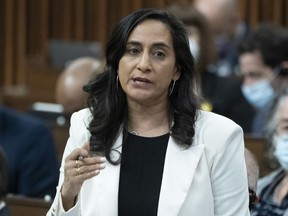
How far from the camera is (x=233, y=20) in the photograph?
8055 mm

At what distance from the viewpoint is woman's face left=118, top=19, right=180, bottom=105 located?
2902mm

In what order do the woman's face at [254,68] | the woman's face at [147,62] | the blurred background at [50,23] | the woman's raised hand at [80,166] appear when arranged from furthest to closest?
1. the blurred background at [50,23]
2. the woman's face at [254,68]
3. the woman's face at [147,62]
4. the woman's raised hand at [80,166]

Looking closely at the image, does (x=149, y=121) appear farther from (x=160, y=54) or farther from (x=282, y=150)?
(x=282, y=150)

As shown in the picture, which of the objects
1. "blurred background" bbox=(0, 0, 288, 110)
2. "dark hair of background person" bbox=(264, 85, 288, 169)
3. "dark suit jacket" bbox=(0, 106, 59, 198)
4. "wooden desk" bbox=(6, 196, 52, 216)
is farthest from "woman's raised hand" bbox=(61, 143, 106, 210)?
"blurred background" bbox=(0, 0, 288, 110)

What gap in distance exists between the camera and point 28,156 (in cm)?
489

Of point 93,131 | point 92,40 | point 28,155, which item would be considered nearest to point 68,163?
point 93,131

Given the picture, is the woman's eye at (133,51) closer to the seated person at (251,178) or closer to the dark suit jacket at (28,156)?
the seated person at (251,178)

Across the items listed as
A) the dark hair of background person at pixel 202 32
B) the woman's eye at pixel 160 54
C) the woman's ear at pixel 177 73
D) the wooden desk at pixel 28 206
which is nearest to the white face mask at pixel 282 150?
the wooden desk at pixel 28 206

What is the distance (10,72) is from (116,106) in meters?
6.77

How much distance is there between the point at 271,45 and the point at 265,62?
0.37ft

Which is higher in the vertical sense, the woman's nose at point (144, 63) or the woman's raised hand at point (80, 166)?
the woman's nose at point (144, 63)

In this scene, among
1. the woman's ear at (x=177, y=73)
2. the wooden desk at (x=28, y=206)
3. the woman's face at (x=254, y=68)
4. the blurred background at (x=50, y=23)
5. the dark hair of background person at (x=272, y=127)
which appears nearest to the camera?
the woman's ear at (x=177, y=73)

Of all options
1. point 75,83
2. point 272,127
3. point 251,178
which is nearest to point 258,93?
point 75,83

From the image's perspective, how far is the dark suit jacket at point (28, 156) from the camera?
4816mm
